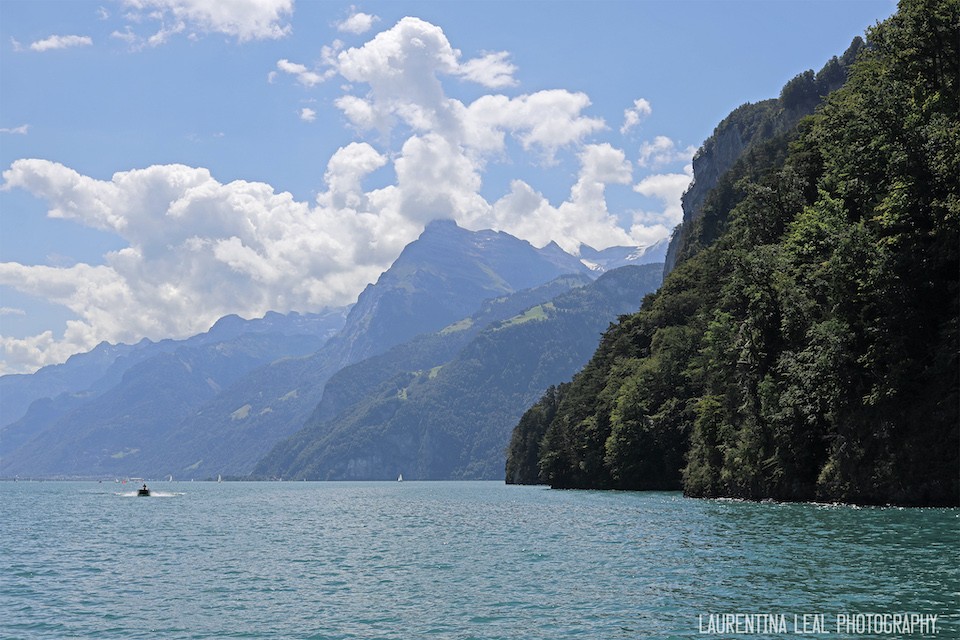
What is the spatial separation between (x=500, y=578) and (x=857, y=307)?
4611cm

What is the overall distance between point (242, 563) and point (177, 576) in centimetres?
555

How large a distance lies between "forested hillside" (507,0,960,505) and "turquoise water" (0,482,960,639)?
6726 mm

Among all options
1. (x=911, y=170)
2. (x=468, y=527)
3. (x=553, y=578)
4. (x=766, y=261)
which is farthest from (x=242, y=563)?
(x=766, y=261)

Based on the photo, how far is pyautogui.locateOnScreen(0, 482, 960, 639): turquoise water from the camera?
2888 cm

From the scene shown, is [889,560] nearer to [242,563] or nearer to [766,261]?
[242,563]

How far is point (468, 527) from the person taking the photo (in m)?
73.9

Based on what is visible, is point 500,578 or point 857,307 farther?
point 857,307

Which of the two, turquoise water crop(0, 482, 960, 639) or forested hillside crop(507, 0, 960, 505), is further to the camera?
forested hillside crop(507, 0, 960, 505)

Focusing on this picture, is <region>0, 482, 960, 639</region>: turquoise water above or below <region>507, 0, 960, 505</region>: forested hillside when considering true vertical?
below

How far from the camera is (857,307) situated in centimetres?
7244

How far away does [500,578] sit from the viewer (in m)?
39.4

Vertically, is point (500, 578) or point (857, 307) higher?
point (857, 307)

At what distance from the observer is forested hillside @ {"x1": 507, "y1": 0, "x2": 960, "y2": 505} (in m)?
65.9

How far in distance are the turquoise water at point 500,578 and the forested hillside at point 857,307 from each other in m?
6.73
